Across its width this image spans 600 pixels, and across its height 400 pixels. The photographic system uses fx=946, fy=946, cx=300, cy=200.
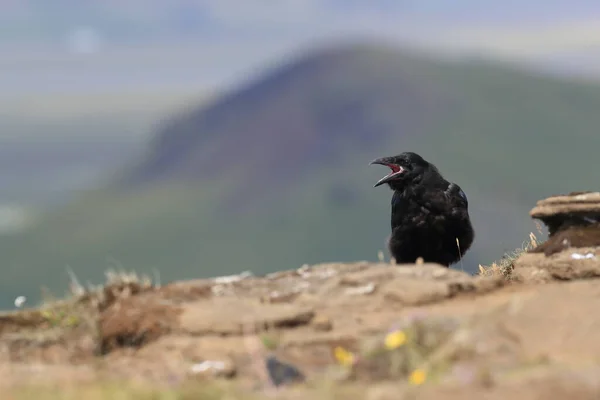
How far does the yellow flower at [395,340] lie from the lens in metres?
6.25

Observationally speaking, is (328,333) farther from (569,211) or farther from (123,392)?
(569,211)

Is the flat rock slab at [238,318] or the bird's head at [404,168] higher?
the bird's head at [404,168]

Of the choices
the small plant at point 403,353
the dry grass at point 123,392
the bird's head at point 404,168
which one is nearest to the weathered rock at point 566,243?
the bird's head at point 404,168

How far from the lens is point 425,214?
1134 cm

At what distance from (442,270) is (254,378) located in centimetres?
279

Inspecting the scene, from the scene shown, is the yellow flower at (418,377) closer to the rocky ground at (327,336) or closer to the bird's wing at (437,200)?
the rocky ground at (327,336)

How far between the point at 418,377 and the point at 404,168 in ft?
19.2

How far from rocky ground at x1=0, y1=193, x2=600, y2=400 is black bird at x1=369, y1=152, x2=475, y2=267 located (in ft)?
4.78

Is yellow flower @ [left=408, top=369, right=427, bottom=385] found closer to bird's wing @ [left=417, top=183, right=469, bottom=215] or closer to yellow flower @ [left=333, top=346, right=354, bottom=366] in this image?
yellow flower @ [left=333, top=346, right=354, bottom=366]

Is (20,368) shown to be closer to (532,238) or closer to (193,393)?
(193,393)

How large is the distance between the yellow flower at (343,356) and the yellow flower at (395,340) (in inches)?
10.5

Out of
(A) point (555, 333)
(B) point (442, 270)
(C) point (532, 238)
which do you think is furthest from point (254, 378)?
(C) point (532, 238)

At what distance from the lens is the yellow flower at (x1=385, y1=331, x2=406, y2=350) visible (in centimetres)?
625

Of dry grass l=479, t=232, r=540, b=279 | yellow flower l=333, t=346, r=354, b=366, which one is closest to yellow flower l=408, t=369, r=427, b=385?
yellow flower l=333, t=346, r=354, b=366
